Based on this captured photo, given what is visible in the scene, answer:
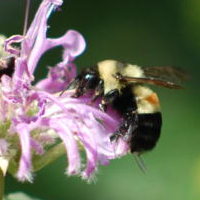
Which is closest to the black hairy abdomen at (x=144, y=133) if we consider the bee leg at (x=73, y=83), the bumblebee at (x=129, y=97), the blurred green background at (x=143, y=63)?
the bumblebee at (x=129, y=97)

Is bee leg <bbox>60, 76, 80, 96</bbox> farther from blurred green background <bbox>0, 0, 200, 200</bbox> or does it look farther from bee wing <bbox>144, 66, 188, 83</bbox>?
blurred green background <bbox>0, 0, 200, 200</bbox>

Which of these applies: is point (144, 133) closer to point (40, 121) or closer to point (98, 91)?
point (98, 91)

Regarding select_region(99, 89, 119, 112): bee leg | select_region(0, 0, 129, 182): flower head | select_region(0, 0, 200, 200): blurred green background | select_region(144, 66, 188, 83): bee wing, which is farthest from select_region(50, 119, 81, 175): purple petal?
select_region(0, 0, 200, 200): blurred green background

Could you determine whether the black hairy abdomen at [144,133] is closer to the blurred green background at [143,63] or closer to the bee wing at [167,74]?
the bee wing at [167,74]

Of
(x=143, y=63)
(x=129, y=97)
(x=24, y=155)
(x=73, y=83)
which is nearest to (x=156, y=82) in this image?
(x=129, y=97)

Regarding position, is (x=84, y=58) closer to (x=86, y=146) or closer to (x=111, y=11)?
(x=111, y=11)

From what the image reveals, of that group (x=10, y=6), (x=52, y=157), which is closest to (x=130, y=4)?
(x=10, y=6)
